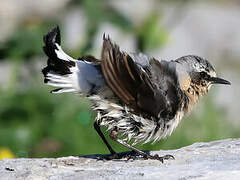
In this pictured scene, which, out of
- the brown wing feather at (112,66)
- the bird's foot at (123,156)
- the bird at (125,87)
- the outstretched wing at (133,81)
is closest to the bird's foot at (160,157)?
the bird at (125,87)

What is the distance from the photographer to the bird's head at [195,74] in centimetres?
618

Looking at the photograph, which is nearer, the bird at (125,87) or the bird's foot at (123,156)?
the bird at (125,87)

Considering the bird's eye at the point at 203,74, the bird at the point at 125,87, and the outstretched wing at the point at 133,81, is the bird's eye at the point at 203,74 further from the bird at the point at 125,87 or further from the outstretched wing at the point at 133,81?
the outstretched wing at the point at 133,81

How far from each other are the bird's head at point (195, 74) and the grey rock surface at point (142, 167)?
526 millimetres

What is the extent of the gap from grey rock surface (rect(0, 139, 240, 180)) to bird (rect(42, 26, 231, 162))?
22 cm

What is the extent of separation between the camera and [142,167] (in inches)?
220

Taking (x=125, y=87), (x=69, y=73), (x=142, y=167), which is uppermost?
(x=69, y=73)

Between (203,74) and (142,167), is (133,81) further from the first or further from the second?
(203,74)

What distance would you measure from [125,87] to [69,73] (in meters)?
0.46

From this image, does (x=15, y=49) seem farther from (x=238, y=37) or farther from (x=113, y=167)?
(x=238, y=37)

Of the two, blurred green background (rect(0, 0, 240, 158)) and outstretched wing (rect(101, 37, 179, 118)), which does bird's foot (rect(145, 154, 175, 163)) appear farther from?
blurred green background (rect(0, 0, 240, 158))

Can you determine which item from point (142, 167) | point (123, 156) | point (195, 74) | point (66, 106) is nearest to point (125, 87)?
point (142, 167)

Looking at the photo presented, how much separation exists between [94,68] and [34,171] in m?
0.96

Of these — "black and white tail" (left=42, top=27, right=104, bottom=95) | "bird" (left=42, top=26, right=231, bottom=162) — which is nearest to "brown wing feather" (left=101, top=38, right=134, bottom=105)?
"bird" (left=42, top=26, right=231, bottom=162)
